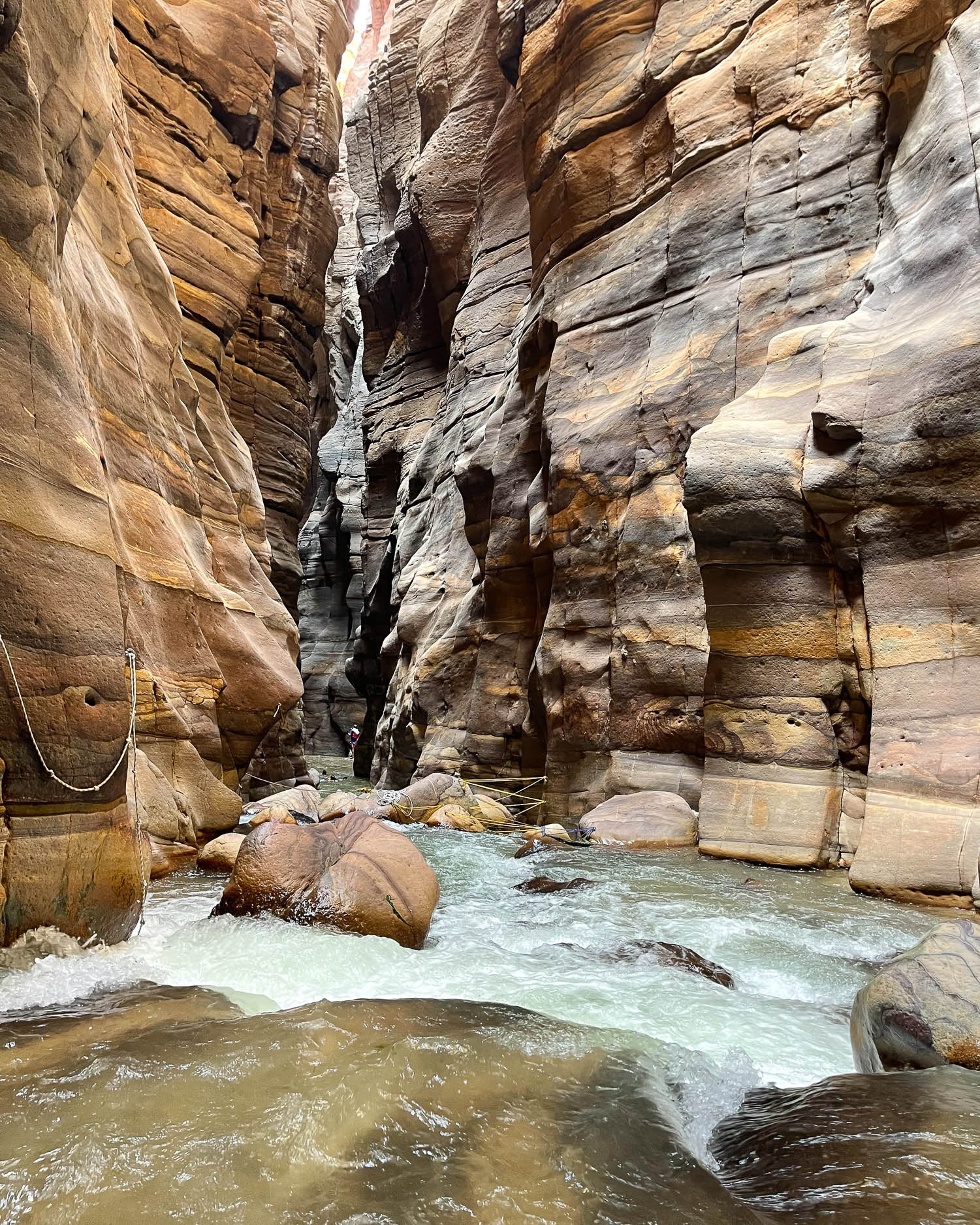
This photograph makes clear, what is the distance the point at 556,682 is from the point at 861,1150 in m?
10.6

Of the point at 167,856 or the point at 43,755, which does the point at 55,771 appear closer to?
the point at 43,755

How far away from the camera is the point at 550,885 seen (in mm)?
6918

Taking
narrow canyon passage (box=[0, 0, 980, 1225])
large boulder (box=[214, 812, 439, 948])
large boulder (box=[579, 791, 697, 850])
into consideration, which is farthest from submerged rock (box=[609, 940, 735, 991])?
large boulder (box=[579, 791, 697, 850])

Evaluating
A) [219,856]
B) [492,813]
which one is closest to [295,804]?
[492,813]

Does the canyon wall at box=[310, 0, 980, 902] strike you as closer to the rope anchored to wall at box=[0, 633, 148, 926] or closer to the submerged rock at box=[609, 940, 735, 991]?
the submerged rock at box=[609, 940, 735, 991]

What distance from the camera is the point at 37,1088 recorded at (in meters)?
2.61

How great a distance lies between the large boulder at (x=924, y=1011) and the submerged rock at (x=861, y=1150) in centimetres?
13

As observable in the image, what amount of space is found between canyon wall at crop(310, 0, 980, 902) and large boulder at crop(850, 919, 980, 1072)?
119 inches

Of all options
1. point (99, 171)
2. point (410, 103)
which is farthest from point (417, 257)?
point (99, 171)

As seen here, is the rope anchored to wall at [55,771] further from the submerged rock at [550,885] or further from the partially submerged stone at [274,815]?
the partially submerged stone at [274,815]

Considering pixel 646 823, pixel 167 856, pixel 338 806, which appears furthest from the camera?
pixel 338 806

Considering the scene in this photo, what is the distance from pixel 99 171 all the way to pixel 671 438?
8.53m

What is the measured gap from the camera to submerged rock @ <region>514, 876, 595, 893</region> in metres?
6.82

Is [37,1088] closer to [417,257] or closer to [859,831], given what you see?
[859,831]
